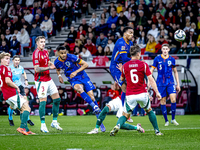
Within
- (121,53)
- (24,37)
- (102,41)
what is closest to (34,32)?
(24,37)

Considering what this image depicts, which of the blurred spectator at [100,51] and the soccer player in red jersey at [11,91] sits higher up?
the blurred spectator at [100,51]

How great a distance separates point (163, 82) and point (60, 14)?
12.3 metres

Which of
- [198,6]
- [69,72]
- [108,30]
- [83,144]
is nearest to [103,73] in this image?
[108,30]

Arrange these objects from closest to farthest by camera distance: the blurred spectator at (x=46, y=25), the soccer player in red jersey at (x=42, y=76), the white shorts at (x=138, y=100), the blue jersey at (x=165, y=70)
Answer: the white shorts at (x=138, y=100), the soccer player in red jersey at (x=42, y=76), the blue jersey at (x=165, y=70), the blurred spectator at (x=46, y=25)

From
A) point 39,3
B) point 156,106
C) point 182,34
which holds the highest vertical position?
point 39,3

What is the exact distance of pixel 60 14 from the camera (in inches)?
822

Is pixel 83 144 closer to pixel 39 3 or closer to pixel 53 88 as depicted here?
pixel 53 88

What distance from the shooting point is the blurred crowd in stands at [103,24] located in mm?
16562

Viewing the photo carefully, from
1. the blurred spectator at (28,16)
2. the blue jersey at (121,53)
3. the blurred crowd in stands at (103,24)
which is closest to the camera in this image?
the blue jersey at (121,53)

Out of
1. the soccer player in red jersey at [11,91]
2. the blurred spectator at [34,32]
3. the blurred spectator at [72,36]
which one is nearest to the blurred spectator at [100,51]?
the blurred spectator at [72,36]

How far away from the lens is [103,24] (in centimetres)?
1864

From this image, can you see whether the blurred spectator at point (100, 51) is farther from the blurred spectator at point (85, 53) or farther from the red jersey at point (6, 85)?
the red jersey at point (6, 85)

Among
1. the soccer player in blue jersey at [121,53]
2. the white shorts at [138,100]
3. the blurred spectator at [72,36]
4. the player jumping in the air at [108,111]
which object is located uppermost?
the blurred spectator at [72,36]

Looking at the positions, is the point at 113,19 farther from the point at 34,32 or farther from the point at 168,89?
the point at 168,89
